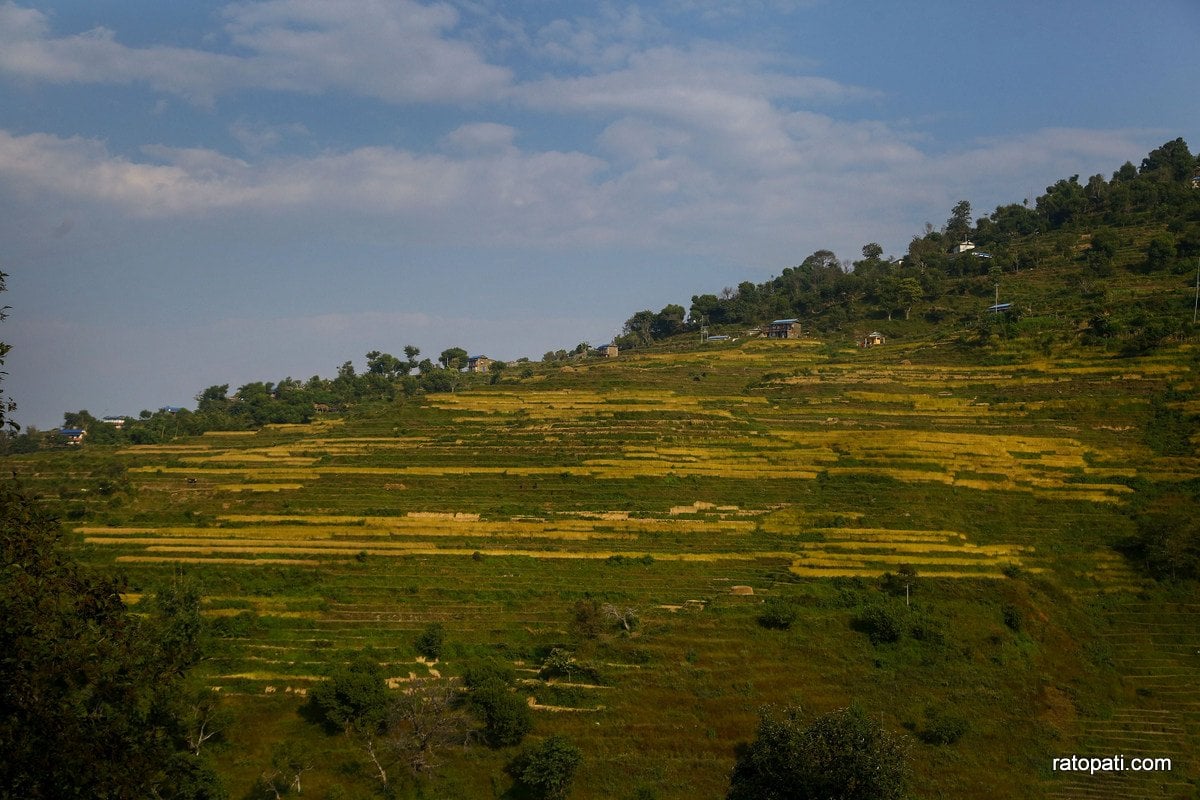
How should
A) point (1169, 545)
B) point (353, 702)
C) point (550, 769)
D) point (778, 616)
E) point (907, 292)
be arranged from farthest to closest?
1. point (907, 292)
2. point (1169, 545)
3. point (778, 616)
4. point (353, 702)
5. point (550, 769)

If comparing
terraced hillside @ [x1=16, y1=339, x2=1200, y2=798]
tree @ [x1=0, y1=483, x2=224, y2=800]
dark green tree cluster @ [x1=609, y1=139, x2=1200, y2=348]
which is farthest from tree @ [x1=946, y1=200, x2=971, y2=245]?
tree @ [x1=0, y1=483, x2=224, y2=800]

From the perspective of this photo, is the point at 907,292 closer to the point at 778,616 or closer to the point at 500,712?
the point at 778,616

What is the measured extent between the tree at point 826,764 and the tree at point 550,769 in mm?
4899

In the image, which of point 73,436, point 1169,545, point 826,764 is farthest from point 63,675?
point 73,436

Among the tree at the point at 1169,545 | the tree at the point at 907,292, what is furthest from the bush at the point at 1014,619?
the tree at the point at 907,292

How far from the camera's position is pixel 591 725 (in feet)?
86.4

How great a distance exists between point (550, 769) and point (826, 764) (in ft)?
25.7

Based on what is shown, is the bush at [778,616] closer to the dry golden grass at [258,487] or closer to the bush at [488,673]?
the bush at [488,673]

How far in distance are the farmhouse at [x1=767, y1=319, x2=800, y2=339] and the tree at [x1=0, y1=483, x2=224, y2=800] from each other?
71711mm

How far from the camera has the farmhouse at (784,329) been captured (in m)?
80.2

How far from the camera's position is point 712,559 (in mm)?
35438

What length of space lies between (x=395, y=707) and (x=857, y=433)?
29402 mm

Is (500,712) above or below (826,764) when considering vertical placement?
below

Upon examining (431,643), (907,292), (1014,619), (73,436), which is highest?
(907,292)
